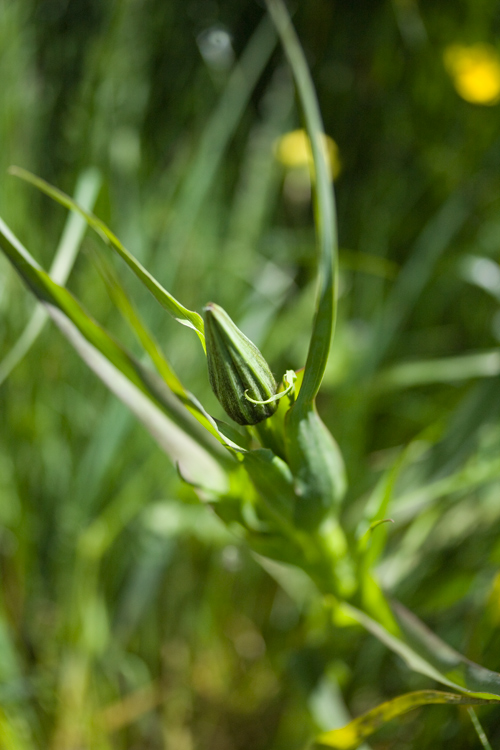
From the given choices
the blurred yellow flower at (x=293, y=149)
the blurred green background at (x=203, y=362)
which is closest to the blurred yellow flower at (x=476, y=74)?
the blurred green background at (x=203, y=362)

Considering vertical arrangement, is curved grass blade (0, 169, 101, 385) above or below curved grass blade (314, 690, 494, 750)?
above

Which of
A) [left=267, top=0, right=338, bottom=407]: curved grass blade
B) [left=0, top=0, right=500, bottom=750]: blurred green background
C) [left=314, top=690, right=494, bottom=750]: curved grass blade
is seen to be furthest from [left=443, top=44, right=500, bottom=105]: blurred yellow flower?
[left=314, top=690, right=494, bottom=750]: curved grass blade

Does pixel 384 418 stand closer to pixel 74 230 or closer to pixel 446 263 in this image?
pixel 446 263

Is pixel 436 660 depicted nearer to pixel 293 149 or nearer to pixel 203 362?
pixel 203 362

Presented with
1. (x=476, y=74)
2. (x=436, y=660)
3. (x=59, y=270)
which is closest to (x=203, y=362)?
(x=59, y=270)

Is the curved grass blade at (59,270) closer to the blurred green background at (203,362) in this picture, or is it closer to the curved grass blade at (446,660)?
the blurred green background at (203,362)

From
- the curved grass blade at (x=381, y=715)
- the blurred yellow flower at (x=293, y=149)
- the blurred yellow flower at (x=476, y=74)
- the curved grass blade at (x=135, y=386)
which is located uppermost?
the blurred yellow flower at (x=476, y=74)

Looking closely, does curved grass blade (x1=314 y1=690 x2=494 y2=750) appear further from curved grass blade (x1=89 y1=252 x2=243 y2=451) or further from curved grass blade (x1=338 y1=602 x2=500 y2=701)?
curved grass blade (x1=89 y1=252 x2=243 y2=451)
